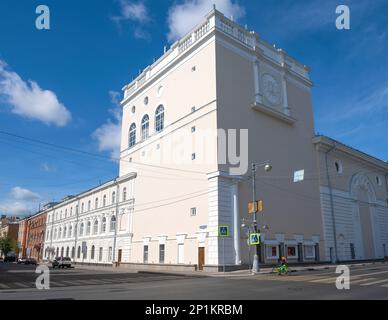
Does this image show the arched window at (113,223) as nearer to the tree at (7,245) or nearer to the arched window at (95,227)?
the arched window at (95,227)

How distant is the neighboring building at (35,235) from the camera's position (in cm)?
8100

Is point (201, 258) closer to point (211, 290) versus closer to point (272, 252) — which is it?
point (272, 252)

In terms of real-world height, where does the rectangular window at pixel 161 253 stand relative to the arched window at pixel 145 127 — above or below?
below

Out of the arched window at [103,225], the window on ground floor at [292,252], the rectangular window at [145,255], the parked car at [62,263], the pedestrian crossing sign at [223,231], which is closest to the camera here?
the pedestrian crossing sign at [223,231]

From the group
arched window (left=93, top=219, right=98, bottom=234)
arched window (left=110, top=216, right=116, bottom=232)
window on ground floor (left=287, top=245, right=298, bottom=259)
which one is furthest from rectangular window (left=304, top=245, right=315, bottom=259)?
arched window (left=93, top=219, right=98, bottom=234)

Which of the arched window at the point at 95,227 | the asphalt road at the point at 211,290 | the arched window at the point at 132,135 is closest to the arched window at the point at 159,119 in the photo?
the arched window at the point at 132,135

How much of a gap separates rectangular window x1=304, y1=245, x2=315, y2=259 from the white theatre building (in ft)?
0.34

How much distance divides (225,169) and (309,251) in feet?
47.0

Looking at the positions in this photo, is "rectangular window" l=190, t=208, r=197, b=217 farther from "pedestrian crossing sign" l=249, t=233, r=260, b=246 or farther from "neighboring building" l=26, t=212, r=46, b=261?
"neighboring building" l=26, t=212, r=46, b=261

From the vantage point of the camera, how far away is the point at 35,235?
87.6 metres

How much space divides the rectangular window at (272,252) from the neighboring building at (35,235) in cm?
6331

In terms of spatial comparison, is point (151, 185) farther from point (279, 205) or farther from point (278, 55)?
point (278, 55)
